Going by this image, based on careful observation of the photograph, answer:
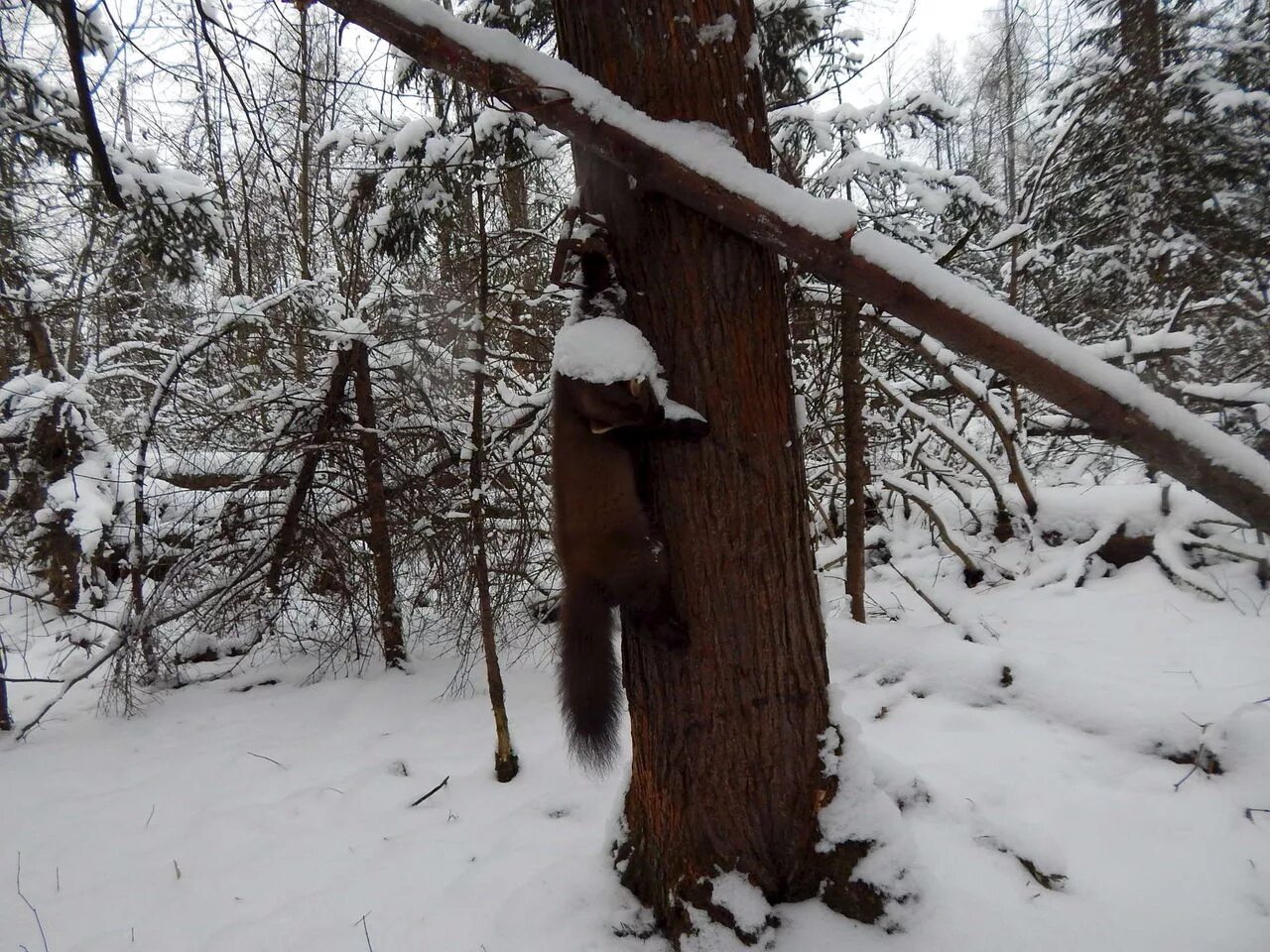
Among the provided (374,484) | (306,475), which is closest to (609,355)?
(374,484)

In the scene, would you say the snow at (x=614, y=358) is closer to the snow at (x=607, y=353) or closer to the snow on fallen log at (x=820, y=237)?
the snow at (x=607, y=353)

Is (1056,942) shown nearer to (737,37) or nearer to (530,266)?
(737,37)

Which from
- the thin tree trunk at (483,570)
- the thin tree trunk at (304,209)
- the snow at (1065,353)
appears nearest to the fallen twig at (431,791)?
the thin tree trunk at (483,570)

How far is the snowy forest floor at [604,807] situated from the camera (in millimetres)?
2273

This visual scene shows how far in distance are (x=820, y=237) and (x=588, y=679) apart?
60.6 inches

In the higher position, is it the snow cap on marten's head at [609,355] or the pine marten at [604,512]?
the snow cap on marten's head at [609,355]

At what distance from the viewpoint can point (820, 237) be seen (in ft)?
5.46

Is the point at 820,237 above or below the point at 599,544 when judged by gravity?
above


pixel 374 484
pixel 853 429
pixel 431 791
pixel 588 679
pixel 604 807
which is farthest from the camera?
pixel 374 484

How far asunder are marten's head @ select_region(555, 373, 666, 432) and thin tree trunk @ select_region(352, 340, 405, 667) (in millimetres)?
3799

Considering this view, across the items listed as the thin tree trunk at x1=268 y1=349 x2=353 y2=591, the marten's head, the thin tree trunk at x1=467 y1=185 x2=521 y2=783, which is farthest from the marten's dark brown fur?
the thin tree trunk at x1=268 y1=349 x2=353 y2=591

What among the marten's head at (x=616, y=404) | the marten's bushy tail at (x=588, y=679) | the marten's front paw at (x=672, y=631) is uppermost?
the marten's head at (x=616, y=404)

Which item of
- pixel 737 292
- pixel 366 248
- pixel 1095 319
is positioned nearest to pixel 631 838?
pixel 737 292

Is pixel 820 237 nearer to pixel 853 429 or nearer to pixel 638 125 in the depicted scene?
pixel 638 125
